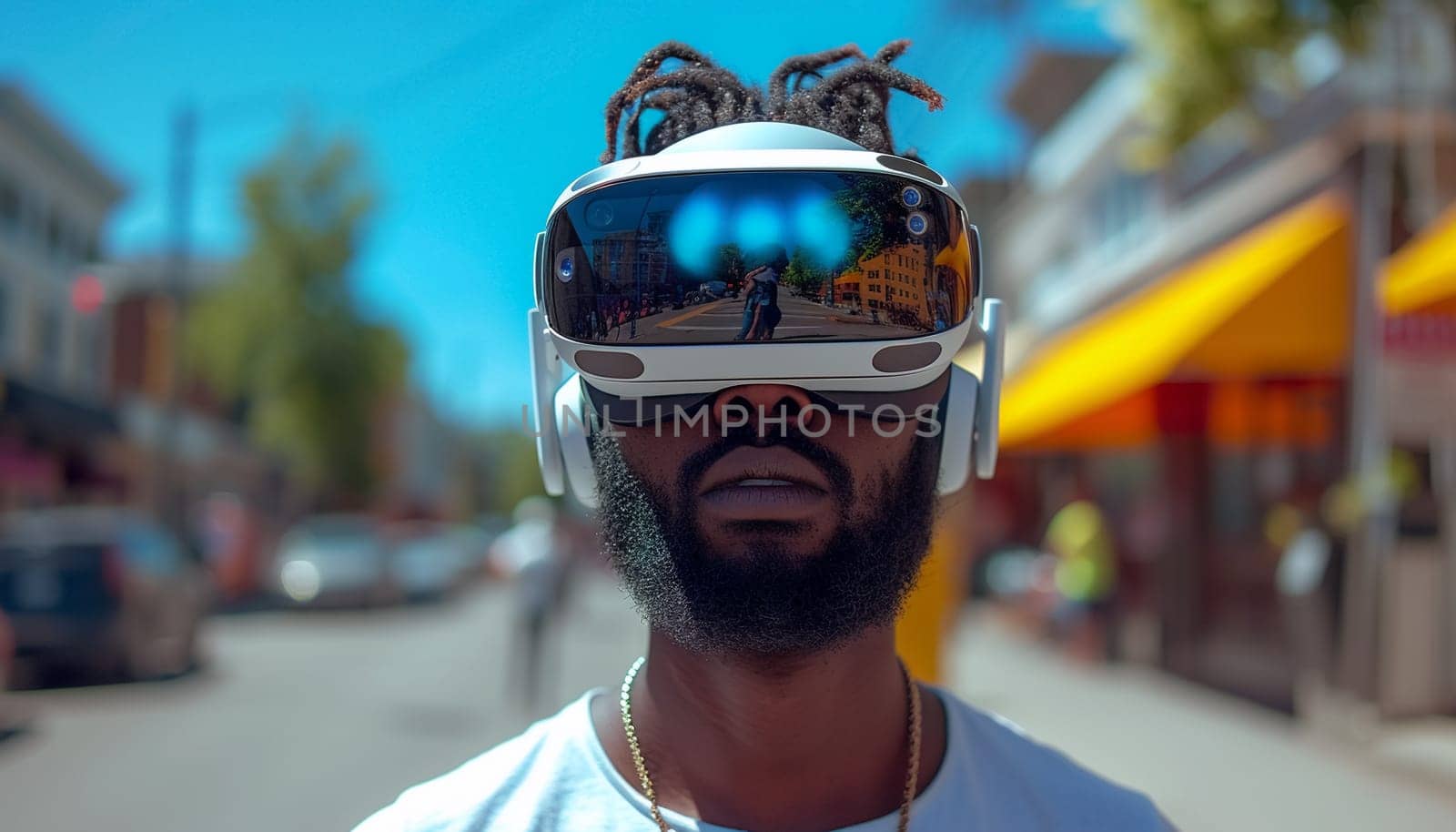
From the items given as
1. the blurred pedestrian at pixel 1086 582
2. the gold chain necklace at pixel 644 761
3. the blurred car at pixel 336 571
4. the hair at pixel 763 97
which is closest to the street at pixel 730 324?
the hair at pixel 763 97

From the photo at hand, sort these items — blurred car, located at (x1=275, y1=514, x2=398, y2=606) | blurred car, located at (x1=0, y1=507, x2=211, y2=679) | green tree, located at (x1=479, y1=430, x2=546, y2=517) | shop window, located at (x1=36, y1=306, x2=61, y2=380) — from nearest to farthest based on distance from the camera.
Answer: blurred car, located at (x1=0, y1=507, x2=211, y2=679) < blurred car, located at (x1=275, y1=514, x2=398, y2=606) < shop window, located at (x1=36, y1=306, x2=61, y2=380) < green tree, located at (x1=479, y1=430, x2=546, y2=517)

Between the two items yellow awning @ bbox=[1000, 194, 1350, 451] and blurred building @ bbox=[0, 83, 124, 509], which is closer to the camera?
yellow awning @ bbox=[1000, 194, 1350, 451]

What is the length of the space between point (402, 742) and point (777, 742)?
7874 millimetres

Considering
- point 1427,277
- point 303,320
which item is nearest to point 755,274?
point 1427,277

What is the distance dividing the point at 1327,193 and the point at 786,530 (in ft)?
31.7

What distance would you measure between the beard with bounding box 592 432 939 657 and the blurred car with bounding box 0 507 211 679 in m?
12.0

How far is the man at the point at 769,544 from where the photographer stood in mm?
1498

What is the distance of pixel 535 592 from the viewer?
10797 mm

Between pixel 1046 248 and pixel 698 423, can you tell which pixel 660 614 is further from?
pixel 1046 248

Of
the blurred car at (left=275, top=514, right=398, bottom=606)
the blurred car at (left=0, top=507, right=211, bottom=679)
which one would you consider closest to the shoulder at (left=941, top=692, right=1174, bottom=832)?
the blurred car at (left=0, top=507, right=211, bottom=679)

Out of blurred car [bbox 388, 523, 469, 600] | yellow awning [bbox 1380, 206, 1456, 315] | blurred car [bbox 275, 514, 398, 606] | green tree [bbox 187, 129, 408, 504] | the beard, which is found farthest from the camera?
green tree [bbox 187, 129, 408, 504]

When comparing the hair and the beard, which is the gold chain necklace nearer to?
the beard

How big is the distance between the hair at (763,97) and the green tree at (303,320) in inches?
1262

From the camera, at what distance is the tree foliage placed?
8.47m
